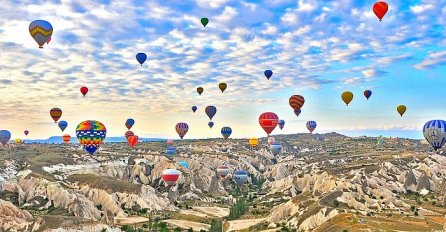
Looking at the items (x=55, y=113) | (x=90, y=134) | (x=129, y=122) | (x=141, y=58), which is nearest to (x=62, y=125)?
(x=129, y=122)

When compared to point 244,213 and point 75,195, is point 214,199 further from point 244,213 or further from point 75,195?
point 75,195

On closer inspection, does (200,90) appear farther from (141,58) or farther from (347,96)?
(347,96)

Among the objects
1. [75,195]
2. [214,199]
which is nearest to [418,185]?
[214,199]

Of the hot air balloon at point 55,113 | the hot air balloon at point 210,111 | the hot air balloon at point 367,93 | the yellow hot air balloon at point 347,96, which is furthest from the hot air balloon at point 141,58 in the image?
the hot air balloon at point 367,93

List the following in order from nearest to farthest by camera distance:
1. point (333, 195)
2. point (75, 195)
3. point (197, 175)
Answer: point (333, 195) → point (75, 195) → point (197, 175)

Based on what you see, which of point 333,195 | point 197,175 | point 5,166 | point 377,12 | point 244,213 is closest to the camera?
point 377,12

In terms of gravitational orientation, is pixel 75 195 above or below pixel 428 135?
below
